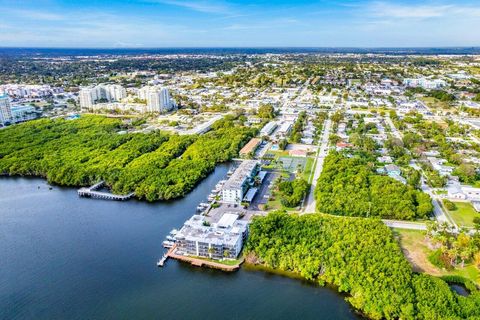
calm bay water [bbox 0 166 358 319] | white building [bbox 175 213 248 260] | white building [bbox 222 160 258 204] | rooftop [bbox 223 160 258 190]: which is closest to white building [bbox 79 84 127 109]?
calm bay water [bbox 0 166 358 319]

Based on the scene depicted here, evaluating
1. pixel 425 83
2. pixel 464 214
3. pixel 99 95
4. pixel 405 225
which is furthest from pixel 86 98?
pixel 425 83

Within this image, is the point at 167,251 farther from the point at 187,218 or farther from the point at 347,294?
the point at 347,294

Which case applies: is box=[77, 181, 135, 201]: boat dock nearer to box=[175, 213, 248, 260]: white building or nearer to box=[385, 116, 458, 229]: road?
box=[175, 213, 248, 260]: white building

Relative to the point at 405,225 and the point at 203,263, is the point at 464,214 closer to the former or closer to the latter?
the point at 405,225

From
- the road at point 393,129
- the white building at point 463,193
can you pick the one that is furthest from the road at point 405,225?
the road at point 393,129

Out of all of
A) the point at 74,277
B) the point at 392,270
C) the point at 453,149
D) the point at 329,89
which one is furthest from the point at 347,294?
the point at 329,89

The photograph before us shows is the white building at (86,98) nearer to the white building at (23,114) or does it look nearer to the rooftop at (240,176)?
the white building at (23,114)
